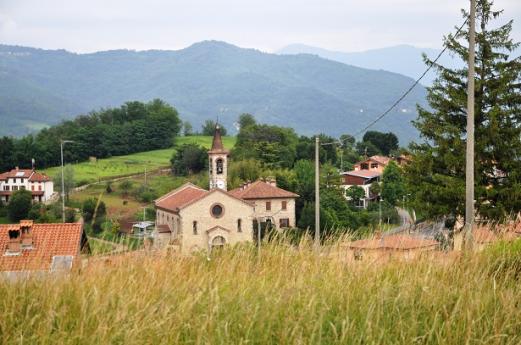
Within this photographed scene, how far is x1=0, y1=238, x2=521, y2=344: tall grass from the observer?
4.24 metres

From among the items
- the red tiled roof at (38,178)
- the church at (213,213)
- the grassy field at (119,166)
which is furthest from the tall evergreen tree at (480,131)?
the red tiled roof at (38,178)

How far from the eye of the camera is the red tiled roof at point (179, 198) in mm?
49812

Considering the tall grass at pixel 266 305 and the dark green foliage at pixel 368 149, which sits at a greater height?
the dark green foliage at pixel 368 149

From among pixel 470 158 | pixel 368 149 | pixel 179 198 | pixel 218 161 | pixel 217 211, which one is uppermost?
pixel 368 149

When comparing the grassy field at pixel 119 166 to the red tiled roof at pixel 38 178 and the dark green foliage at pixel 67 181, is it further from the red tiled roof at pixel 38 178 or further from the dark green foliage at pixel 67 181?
the red tiled roof at pixel 38 178

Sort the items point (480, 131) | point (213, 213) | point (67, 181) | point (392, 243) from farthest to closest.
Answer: point (67, 181)
point (213, 213)
point (480, 131)
point (392, 243)

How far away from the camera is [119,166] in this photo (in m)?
89.0

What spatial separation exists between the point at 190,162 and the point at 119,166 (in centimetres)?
1051

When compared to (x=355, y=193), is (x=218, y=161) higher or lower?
higher

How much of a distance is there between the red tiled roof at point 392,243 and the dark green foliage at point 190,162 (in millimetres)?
76419

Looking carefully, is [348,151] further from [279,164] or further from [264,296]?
[264,296]

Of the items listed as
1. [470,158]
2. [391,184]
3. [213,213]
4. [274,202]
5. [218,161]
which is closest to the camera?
[470,158]

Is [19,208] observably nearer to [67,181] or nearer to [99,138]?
[67,181]

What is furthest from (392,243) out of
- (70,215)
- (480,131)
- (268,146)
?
(268,146)
